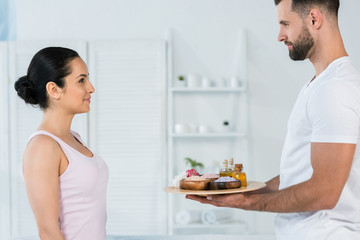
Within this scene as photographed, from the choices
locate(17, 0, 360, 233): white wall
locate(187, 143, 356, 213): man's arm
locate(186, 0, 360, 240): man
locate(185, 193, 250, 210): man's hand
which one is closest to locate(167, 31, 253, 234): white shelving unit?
locate(17, 0, 360, 233): white wall

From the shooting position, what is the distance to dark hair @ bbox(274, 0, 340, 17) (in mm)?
1269

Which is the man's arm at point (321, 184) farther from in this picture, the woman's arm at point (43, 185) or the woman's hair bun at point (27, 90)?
the woman's hair bun at point (27, 90)

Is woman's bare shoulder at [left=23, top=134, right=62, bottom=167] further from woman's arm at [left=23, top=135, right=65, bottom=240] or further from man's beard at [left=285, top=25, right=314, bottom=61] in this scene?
man's beard at [left=285, top=25, right=314, bottom=61]

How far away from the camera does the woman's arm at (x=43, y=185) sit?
1.27 meters

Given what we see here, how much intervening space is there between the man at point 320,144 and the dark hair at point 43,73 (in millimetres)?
701

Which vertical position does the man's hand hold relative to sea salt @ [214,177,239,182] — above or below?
below

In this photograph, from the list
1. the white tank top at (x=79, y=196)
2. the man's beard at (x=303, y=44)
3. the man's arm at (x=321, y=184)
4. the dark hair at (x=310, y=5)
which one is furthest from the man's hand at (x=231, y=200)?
the dark hair at (x=310, y=5)

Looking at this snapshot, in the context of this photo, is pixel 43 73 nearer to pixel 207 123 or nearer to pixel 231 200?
pixel 231 200

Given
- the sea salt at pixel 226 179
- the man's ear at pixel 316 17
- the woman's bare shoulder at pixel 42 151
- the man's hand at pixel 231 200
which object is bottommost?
the man's hand at pixel 231 200

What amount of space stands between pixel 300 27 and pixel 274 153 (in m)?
2.30

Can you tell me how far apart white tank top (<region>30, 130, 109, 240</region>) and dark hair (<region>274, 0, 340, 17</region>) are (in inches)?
32.0

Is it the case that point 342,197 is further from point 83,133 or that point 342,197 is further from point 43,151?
point 83,133

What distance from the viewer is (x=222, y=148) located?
350 cm

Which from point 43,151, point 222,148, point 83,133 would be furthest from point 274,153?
point 43,151
